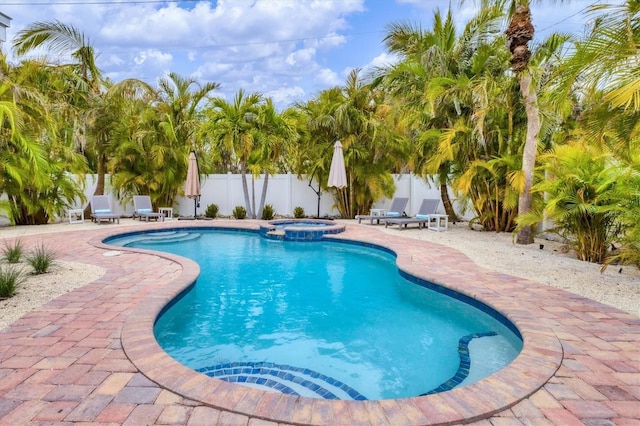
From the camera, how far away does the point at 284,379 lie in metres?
3.90

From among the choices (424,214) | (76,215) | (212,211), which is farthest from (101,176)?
(424,214)

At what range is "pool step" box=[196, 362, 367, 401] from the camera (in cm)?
369

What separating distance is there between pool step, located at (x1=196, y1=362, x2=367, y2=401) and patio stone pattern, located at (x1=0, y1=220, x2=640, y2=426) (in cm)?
74

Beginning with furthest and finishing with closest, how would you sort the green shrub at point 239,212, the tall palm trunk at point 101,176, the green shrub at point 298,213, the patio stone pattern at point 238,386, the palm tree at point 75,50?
1. the green shrub at point 298,213
2. the green shrub at point 239,212
3. the tall palm trunk at point 101,176
4. the palm tree at point 75,50
5. the patio stone pattern at point 238,386

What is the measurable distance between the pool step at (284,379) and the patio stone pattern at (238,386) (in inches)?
29.2

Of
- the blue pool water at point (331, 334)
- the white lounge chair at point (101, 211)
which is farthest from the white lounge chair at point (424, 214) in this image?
the white lounge chair at point (101, 211)

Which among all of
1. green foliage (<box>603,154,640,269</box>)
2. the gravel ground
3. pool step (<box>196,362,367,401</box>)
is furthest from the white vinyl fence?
pool step (<box>196,362,367,401</box>)

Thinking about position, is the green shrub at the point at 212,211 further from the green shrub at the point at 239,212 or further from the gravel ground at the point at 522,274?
the gravel ground at the point at 522,274

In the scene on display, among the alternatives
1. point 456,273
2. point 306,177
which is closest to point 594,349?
point 456,273

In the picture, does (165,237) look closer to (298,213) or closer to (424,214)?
(298,213)

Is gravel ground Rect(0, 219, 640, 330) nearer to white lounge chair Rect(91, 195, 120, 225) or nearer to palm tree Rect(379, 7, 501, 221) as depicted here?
white lounge chair Rect(91, 195, 120, 225)

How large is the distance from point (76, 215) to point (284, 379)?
14.2 metres

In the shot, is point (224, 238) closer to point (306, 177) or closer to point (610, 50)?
point (306, 177)

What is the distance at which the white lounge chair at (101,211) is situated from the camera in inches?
552
